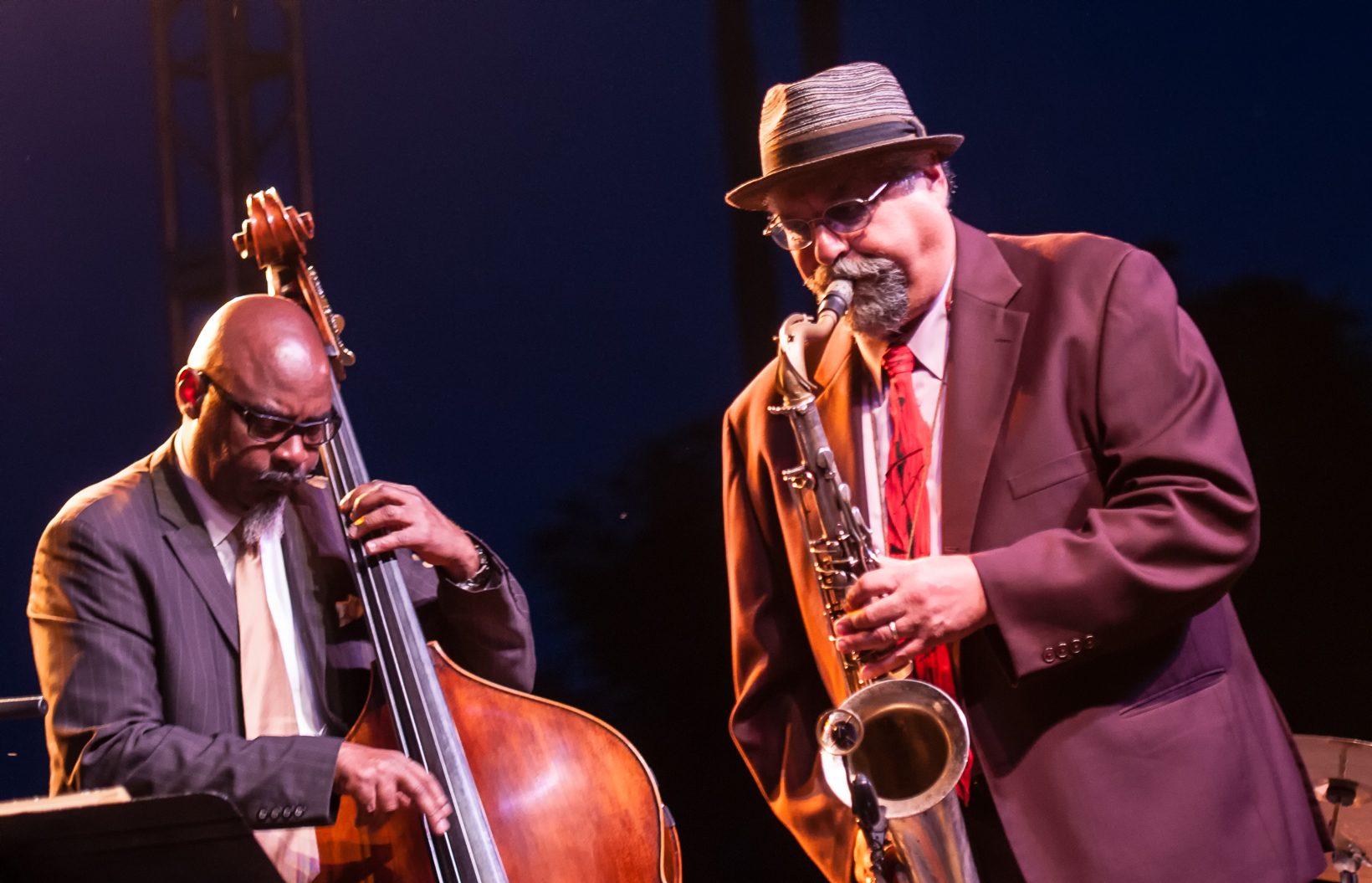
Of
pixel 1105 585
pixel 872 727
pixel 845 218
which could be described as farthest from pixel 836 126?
pixel 872 727

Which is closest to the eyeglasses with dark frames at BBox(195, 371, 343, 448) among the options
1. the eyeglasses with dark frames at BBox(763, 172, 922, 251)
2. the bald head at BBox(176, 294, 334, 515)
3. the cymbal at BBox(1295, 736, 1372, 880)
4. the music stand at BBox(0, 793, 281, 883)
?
the bald head at BBox(176, 294, 334, 515)

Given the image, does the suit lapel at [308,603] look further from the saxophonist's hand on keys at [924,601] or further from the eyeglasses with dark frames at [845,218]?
the eyeglasses with dark frames at [845,218]

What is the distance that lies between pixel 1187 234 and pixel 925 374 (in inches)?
55.0

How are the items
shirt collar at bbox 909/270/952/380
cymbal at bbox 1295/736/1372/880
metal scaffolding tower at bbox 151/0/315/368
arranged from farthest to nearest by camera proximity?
1. metal scaffolding tower at bbox 151/0/315/368
2. cymbal at bbox 1295/736/1372/880
3. shirt collar at bbox 909/270/952/380

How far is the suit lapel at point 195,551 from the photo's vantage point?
76.8 inches

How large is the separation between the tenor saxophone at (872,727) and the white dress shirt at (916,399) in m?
0.07

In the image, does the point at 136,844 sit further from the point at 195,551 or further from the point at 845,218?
the point at 845,218

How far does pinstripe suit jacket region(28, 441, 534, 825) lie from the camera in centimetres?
176

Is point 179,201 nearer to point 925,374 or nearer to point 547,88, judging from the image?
point 547,88

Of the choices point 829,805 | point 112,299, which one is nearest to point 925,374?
point 829,805

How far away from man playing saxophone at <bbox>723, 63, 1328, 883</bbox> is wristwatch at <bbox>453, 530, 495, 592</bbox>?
482 millimetres

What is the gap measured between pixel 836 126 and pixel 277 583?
1.24 m

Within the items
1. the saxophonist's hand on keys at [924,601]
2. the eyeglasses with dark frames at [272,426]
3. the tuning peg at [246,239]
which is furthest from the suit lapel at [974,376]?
the tuning peg at [246,239]

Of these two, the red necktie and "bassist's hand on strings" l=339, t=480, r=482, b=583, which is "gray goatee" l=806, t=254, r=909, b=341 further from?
"bassist's hand on strings" l=339, t=480, r=482, b=583
